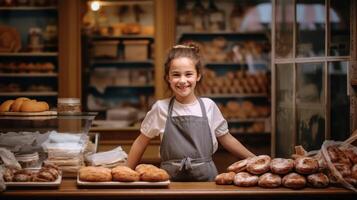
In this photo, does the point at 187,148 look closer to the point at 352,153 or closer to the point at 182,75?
the point at 182,75

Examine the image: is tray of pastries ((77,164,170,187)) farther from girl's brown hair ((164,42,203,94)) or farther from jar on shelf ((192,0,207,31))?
jar on shelf ((192,0,207,31))

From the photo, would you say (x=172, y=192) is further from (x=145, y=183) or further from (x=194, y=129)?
(x=194, y=129)

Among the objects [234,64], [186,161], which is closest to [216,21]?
[234,64]

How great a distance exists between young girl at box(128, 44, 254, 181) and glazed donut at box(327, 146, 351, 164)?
0.51 metres

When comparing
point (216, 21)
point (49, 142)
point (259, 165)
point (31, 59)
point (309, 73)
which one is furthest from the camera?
point (216, 21)

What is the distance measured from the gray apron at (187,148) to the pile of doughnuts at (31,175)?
62 cm

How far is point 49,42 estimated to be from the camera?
17.9ft

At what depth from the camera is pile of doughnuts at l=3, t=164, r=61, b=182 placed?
217 cm

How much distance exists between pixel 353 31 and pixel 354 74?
25 centimetres

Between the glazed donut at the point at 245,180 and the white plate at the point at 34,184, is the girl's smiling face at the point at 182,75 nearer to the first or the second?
the glazed donut at the point at 245,180

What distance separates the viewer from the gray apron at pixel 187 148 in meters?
2.60

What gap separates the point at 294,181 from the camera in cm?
211

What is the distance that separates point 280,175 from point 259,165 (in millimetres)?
95

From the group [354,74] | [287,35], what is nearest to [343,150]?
[354,74]
